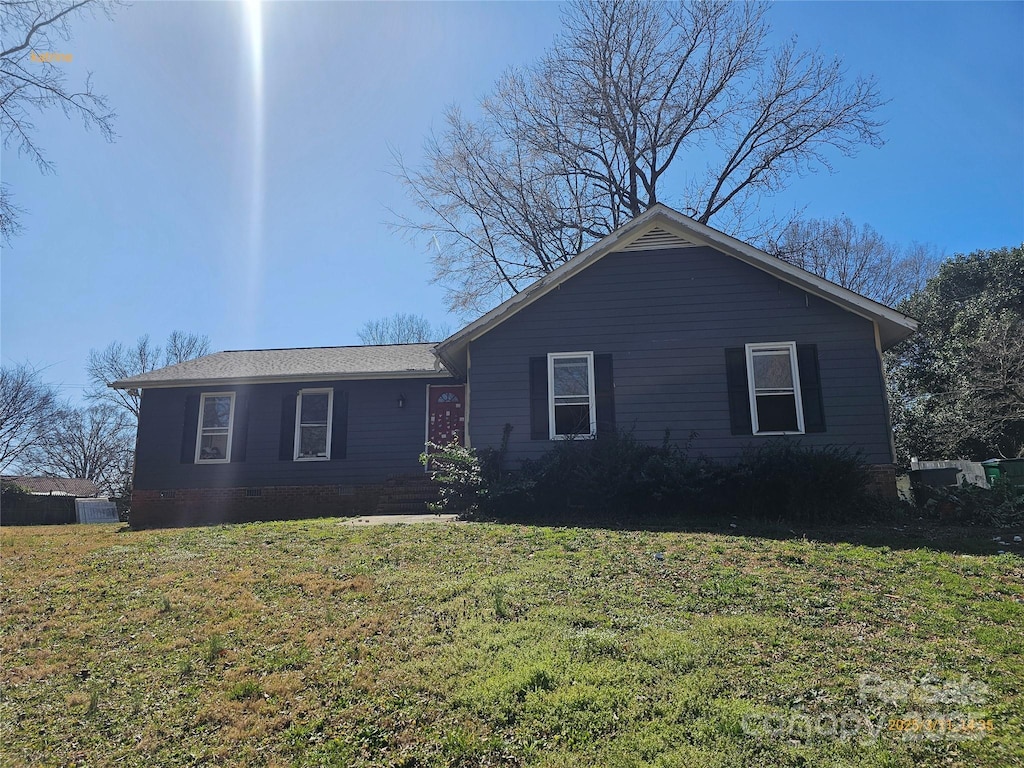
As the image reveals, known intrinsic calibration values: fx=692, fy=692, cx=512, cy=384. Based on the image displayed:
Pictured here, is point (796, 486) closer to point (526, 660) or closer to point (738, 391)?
point (738, 391)

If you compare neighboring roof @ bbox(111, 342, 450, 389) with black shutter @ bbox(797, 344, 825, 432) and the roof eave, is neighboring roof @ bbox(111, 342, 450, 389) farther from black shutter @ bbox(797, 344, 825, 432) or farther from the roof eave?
black shutter @ bbox(797, 344, 825, 432)

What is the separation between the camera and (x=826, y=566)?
6.91m

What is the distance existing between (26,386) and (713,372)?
3945cm

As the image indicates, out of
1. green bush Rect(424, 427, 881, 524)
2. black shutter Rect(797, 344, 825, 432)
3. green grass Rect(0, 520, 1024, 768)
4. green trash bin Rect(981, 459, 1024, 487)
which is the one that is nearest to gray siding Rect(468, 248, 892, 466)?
black shutter Rect(797, 344, 825, 432)

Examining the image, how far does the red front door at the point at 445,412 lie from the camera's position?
14.6 m

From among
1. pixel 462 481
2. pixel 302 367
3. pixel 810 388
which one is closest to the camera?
pixel 462 481

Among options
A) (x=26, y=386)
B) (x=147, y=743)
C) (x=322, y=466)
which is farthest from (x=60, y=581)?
(x=26, y=386)

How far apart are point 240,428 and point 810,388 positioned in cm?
1143

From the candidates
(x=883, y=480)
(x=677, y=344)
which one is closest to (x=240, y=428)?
(x=677, y=344)

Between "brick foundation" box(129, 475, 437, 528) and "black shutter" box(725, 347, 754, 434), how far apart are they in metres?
5.98

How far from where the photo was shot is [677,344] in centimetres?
1208

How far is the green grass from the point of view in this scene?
3748 mm

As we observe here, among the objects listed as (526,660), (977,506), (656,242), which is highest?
(656,242)

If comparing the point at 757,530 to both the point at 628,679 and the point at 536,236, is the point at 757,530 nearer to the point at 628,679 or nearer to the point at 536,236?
the point at 628,679
